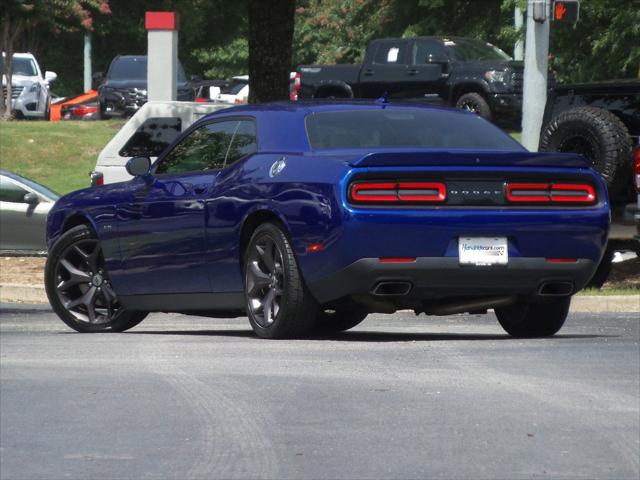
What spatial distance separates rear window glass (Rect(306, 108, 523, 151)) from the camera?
864cm

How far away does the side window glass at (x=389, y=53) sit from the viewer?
3006cm

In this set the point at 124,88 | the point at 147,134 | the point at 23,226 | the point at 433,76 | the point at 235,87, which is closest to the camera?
the point at 147,134

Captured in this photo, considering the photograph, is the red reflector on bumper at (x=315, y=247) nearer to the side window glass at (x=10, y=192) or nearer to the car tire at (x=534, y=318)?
the car tire at (x=534, y=318)

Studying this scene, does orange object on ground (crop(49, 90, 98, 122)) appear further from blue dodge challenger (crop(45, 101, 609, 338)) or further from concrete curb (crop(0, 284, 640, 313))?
blue dodge challenger (crop(45, 101, 609, 338))

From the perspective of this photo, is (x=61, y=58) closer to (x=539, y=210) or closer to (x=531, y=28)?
(x=531, y=28)

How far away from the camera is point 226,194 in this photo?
8.90 m

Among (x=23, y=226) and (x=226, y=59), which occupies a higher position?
(x=23, y=226)

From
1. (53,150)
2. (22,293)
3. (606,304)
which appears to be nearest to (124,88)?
(53,150)

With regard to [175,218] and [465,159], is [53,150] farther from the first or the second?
[465,159]

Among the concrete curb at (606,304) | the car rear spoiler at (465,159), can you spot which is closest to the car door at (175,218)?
the car rear spoiler at (465,159)

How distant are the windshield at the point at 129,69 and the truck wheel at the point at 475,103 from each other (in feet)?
38.5

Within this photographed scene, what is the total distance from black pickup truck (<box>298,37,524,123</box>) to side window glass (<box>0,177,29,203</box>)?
8.07 m

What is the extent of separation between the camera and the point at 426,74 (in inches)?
1169

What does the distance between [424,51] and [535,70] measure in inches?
489
